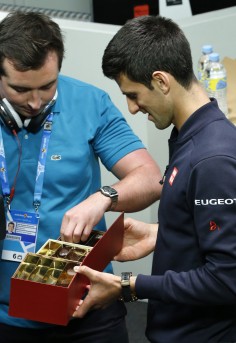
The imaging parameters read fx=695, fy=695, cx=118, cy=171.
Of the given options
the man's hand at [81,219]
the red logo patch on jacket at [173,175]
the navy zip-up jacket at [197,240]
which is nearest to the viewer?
the navy zip-up jacket at [197,240]

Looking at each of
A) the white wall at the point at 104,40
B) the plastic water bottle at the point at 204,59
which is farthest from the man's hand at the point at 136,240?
the white wall at the point at 104,40

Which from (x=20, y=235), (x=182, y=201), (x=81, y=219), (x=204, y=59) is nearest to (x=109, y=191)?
(x=81, y=219)

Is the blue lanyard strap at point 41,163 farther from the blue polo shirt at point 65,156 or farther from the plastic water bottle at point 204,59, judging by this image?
the plastic water bottle at point 204,59

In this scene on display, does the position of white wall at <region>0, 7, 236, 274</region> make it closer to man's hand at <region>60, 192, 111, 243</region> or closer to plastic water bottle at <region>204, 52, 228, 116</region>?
plastic water bottle at <region>204, 52, 228, 116</region>

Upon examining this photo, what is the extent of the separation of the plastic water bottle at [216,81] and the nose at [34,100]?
37.8 inches

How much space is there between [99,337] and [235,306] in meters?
0.48

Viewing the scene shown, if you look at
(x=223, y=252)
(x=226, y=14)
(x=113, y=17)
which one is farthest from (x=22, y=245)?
(x=113, y=17)

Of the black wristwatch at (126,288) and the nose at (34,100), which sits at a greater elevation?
the nose at (34,100)

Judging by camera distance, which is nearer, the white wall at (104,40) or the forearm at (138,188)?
the forearm at (138,188)

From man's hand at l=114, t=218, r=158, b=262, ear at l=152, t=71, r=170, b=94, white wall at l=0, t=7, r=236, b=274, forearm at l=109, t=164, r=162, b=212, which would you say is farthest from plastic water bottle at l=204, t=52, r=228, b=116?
ear at l=152, t=71, r=170, b=94

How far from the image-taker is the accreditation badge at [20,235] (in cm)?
182

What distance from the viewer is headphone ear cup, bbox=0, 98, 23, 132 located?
1.81 metres

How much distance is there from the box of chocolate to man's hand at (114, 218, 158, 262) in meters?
0.12

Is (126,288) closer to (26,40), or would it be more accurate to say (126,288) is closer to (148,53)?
(148,53)
